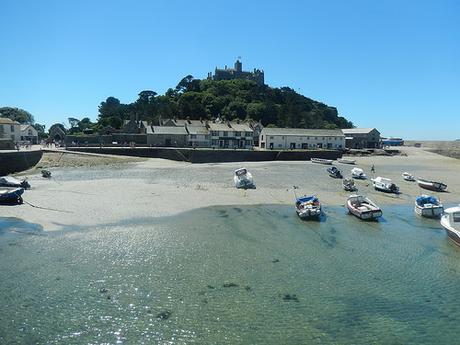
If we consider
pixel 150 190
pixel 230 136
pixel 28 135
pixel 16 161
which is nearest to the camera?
pixel 150 190

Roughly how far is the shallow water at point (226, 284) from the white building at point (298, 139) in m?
64.0

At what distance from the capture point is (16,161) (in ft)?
163

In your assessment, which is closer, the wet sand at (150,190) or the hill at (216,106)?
the wet sand at (150,190)

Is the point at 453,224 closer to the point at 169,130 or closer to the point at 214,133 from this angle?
the point at 169,130

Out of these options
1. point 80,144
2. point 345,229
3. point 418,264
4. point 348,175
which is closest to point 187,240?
point 345,229

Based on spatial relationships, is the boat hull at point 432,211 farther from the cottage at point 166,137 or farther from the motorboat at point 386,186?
the cottage at point 166,137

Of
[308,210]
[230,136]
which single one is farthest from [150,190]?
[230,136]

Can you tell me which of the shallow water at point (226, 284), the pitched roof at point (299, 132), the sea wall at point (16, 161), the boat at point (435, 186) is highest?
the pitched roof at point (299, 132)

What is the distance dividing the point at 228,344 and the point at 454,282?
11.7m

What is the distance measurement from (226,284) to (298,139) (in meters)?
78.1

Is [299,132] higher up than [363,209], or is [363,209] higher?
[299,132]

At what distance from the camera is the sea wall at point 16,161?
4701 centimetres

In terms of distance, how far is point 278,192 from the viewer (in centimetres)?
3872

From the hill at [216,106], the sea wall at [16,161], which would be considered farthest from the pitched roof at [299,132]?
the sea wall at [16,161]
